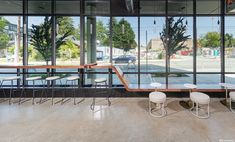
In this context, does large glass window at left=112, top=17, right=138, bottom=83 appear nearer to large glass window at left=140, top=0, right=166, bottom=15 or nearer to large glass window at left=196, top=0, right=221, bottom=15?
large glass window at left=140, top=0, right=166, bottom=15

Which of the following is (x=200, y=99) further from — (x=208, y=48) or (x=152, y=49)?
(x=208, y=48)

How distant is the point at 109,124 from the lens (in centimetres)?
372

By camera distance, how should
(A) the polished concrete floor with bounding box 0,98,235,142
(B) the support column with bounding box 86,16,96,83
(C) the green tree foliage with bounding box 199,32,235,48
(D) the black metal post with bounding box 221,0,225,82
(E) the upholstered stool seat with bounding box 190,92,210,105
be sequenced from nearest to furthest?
(A) the polished concrete floor with bounding box 0,98,235,142 < (E) the upholstered stool seat with bounding box 190,92,210,105 < (D) the black metal post with bounding box 221,0,225,82 < (C) the green tree foliage with bounding box 199,32,235,48 < (B) the support column with bounding box 86,16,96,83

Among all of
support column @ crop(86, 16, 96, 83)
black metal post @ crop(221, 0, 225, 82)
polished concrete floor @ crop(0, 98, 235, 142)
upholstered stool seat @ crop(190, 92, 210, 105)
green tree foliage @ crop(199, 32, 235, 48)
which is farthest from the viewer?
support column @ crop(86, 16, 96, 83)

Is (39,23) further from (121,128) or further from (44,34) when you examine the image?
(121,128)

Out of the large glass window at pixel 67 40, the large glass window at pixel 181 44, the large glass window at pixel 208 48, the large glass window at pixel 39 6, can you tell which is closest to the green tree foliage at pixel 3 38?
the large glass window at pixel 39 6

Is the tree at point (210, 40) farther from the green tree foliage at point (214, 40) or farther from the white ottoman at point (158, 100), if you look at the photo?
the white ottoman at point (158, 100)

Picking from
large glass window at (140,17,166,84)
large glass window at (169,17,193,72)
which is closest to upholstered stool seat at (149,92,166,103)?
large glass window at (140,17,166,84)

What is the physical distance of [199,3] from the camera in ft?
19.6

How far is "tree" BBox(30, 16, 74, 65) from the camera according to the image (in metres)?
6.07

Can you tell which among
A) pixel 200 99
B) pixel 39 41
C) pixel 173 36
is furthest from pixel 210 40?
pixel 39 41

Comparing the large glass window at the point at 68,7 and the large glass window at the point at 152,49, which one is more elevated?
the large glass window at the point at 68,7

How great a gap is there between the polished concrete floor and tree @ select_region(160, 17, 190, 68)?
199 cm

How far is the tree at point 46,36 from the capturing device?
6.07 meters
